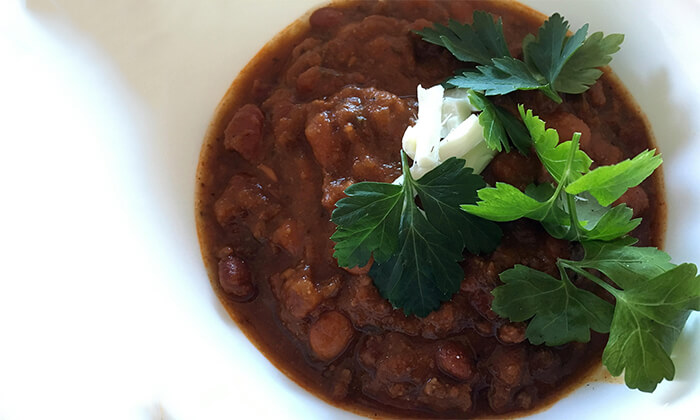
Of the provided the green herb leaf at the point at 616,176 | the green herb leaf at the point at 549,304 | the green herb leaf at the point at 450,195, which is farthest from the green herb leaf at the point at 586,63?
the green herb leaf at the point at 549,304

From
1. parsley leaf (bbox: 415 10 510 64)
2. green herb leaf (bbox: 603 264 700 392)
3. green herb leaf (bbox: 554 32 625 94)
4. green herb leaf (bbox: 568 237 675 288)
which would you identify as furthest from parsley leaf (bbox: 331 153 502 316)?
green herb leaf (bbox: 554 32 625 94)

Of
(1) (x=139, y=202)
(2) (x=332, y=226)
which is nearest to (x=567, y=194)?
(2) (x=332, y=226)

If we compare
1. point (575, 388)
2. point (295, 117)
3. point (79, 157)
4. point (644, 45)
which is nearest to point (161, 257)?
point (79, 157)

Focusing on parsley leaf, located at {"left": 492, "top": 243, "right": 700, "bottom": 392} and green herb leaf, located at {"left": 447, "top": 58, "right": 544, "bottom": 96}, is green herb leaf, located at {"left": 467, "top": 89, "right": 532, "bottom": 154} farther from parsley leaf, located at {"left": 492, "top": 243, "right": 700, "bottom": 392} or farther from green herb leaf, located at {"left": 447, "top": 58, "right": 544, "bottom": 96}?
parsley leaf, located at {"left": 492, "top": 243, "right": 700, "bottom": 392}

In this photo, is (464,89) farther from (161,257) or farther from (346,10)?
(161,257)

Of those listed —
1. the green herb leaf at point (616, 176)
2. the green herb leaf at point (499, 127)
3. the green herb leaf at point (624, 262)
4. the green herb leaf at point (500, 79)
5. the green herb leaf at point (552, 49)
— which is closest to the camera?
the green herb leaf at point (616, 176)

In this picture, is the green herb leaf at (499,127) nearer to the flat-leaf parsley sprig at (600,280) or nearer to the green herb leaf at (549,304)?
the flat-leaf parsley sprig at (600,280)

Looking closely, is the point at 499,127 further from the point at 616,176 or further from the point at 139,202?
the point at 139,202
